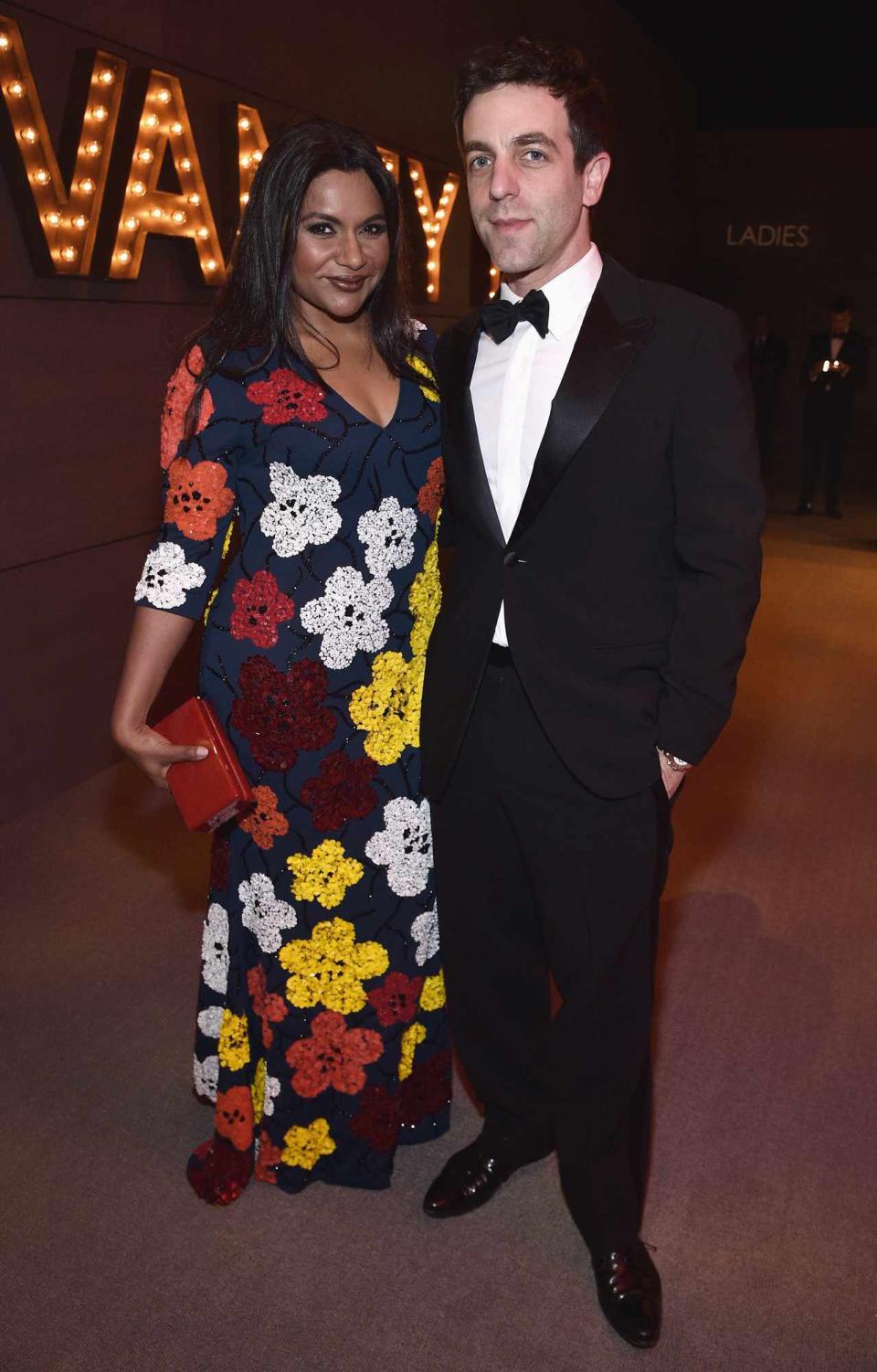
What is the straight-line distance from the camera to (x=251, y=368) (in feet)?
6.19

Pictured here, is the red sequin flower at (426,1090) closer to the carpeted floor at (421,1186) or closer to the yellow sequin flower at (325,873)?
the carpeted floor at (421,1186)

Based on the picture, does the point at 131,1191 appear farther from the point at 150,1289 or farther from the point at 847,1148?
the point at 847,1148

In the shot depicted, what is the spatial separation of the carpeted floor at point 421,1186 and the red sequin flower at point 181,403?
1339 mm

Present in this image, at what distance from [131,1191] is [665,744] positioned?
1314mm

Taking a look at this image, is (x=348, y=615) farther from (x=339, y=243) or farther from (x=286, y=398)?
(x=339, y=243)

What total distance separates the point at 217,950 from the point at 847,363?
27.5 ft

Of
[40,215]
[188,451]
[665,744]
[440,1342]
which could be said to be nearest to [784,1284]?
[440,1342]

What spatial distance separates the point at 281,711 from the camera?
2029 mm

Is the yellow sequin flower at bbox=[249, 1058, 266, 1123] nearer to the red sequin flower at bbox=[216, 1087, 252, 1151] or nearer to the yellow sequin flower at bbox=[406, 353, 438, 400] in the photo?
the red sequin flower at bbox=[216, 1087, 252, 1151]

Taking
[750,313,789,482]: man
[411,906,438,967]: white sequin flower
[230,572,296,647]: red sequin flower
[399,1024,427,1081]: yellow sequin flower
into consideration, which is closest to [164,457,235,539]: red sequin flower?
[230,572,296,647]: red sequin flower

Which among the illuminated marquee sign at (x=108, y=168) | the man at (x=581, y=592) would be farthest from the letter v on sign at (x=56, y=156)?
the man at (x=581, y=592)

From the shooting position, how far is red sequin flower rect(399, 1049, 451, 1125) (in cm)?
240

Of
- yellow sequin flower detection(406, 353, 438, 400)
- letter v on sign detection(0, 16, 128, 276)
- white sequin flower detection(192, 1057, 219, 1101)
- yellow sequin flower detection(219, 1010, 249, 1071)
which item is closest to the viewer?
yellow sequin flower detection(406, 353, 438, 400)

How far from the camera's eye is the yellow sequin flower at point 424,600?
2082 mm
